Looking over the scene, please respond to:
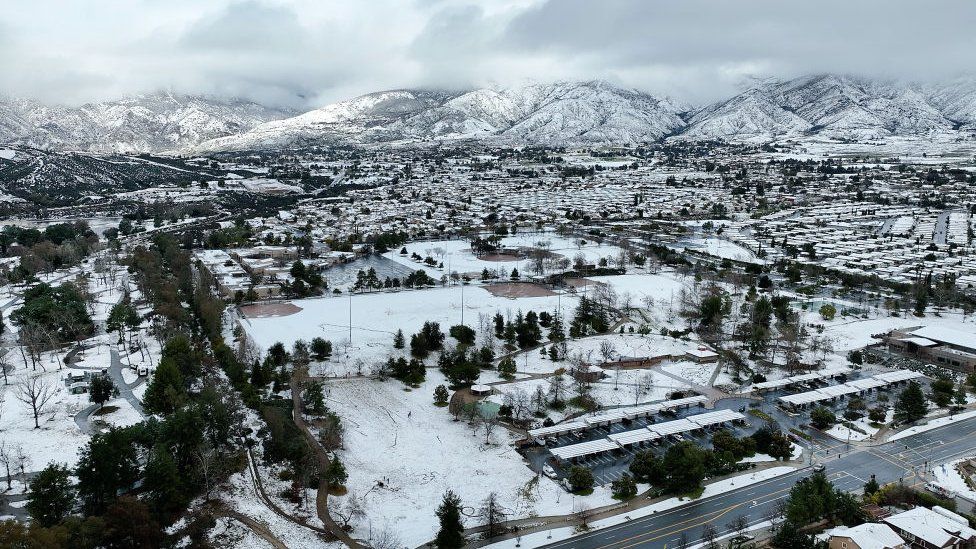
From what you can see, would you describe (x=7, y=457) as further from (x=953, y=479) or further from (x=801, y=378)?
(x=801, y=378)

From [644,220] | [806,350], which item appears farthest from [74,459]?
[644,220]

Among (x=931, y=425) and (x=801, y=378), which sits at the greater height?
(x=801, y=378)

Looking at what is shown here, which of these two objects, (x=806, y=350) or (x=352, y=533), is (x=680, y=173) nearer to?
(x=806, y=350)

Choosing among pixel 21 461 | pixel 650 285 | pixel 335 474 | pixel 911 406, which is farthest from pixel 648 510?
pixel 650 285

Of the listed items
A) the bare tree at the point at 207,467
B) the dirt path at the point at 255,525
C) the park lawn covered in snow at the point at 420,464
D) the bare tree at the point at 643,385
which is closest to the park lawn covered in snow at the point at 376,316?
the park lawn covered in snow at the point at 420,464

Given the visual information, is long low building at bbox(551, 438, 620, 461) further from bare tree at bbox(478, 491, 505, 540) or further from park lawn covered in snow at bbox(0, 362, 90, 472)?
park lawn covered in snow at bbox(0, 362, 90, 472)

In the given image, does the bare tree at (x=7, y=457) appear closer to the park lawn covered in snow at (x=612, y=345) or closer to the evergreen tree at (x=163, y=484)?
the evergreen tree at (x=163, y=484)
